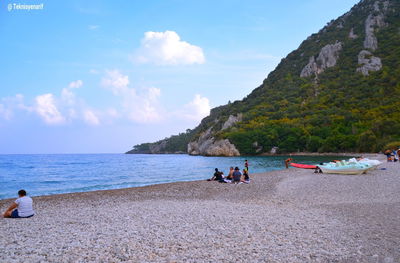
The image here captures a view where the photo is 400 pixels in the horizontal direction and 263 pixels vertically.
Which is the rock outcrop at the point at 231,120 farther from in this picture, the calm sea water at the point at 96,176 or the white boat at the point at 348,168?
the white boat at the point at 348,168

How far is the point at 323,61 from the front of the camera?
13725 centimetres

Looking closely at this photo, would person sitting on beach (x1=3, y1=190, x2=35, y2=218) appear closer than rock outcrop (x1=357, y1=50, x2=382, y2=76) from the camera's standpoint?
Yes

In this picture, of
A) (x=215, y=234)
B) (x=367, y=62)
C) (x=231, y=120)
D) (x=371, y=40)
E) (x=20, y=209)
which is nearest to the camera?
(x=215, y=234)

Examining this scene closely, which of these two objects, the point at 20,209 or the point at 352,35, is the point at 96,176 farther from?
the point at 352,35

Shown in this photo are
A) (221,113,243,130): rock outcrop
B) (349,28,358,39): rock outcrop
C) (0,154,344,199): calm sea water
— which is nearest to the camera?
(0,154,344,199): calm sea water

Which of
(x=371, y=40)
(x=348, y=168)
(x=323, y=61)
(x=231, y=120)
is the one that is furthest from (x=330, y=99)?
(x=348, y=168)

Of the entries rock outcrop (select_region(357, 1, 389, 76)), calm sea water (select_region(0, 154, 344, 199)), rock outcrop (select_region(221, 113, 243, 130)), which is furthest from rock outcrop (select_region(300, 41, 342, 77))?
calm sea water (select_region(0, 154, 344, 199))

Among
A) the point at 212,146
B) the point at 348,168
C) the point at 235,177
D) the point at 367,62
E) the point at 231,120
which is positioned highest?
the point at 367,62

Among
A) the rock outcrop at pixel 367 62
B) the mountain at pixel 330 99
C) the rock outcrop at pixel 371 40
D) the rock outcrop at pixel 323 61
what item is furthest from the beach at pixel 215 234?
the rock outcrop at pixel 323 61

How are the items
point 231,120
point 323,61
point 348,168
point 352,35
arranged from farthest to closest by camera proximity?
point 352,35 → point 231,120 → point 323,61 → point 348,168

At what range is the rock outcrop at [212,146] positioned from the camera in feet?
393

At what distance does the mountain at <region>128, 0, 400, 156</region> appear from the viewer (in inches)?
3826

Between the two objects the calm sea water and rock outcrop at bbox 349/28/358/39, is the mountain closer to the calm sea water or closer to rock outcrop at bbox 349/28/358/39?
rock outcrop at bbox 349/28/358/39

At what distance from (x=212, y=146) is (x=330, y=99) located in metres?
50.2
